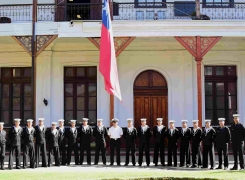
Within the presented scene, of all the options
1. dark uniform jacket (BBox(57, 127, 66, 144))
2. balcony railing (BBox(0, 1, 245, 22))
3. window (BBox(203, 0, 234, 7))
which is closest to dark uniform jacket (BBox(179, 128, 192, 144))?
dark uniform jacket (BBox(57, 127, 66, 144))

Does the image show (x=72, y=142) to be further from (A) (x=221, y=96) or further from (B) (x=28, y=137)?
(A) (x=221, y=96)

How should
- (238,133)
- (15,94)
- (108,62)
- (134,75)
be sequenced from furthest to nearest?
(15,94) → (134,75) → (238,133) → (108,62)

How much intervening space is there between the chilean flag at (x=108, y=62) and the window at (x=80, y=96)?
4.80 m

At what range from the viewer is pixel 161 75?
696 inches

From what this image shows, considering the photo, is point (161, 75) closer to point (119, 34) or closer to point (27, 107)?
point (119, 34)

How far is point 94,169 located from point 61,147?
6.07 feet

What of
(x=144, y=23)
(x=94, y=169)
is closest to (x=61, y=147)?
(x=94, y=169)

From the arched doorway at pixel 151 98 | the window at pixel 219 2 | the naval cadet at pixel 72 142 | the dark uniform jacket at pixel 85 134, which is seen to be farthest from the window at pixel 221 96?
the naval cadet at pixel 72 142

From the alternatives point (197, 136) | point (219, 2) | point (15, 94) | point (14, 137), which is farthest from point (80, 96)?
point (219, 2)

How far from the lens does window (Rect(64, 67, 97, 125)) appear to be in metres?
17.7

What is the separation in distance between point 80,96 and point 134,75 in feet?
7.84

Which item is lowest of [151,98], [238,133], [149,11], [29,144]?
[29,144]

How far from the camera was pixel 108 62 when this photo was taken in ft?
41.3

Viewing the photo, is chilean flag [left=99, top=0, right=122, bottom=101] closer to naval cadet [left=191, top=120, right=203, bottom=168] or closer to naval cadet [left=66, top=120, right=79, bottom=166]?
naval cadet [left=66, top=120, right=79, bottom=166]
